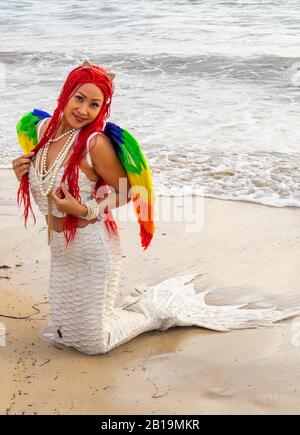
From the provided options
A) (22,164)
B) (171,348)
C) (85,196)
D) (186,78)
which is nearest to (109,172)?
(85,196)

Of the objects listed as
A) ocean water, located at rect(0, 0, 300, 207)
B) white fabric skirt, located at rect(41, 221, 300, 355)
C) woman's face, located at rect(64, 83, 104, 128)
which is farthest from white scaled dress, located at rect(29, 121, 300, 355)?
ocean water, located at rect(0, 0, 300, 207)

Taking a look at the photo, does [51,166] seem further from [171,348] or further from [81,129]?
[171,348]

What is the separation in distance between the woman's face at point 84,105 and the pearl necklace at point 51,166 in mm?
83

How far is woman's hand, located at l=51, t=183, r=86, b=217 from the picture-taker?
3268 mm

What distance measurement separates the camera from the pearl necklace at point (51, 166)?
10.9 ft

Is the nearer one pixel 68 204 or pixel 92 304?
pixel 68 204

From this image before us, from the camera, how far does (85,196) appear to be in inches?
134

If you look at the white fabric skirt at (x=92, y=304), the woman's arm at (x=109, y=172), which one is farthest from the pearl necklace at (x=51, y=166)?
the white fabric skirt at (x=92, y=304)

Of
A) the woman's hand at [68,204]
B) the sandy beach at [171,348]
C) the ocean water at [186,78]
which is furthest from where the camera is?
the ocean water at [186,78]

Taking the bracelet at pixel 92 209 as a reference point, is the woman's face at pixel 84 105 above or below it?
above

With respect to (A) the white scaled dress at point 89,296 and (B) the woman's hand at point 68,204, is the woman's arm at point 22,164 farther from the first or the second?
(B) the woman's hand at point 68,204

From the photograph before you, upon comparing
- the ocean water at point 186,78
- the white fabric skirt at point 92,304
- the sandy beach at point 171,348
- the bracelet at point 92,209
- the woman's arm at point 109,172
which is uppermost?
the woman's arm at point 109,172

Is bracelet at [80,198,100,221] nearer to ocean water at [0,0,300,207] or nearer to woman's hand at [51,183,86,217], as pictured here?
woman's hand at [51,183,86,217]

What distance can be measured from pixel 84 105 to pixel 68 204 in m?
0.46
